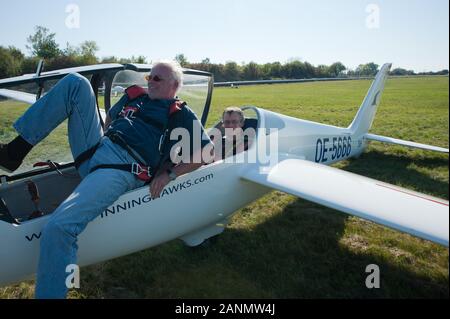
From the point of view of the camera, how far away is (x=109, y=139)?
247cm

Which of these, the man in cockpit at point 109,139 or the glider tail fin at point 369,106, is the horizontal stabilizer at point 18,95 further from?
the glider tail fin at point 369,106

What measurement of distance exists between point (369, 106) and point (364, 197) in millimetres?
3961

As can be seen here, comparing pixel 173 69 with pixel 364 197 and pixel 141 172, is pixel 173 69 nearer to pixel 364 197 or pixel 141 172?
pixel 141 172

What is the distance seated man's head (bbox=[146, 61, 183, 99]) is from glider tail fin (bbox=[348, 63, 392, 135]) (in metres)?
3.71

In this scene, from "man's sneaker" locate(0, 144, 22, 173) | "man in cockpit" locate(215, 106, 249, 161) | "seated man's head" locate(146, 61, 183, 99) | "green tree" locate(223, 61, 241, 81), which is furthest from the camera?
"green tree" locate(223, 61, 241, 81)

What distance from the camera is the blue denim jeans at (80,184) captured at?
1.96 metres

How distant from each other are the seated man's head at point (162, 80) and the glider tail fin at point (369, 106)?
3.71 metres

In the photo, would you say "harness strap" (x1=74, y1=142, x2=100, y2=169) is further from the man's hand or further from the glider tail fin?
the glider tail fin

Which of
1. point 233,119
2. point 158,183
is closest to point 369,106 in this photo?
point 233,119

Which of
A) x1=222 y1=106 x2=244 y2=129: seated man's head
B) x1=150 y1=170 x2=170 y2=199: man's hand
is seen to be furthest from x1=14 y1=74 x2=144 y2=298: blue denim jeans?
x1=222 y1=106 x2=244 y2=129: seated man's head

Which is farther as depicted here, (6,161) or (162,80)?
(162,80)

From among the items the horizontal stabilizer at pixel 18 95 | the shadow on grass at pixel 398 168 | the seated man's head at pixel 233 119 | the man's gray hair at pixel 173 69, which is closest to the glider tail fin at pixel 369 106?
the shadow on grass at pixel 398 168

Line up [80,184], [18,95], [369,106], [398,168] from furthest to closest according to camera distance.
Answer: [369,106] → [398,168] → [18,95] → [80,184]

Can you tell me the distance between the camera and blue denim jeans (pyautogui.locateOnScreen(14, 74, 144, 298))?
6.42 ft
